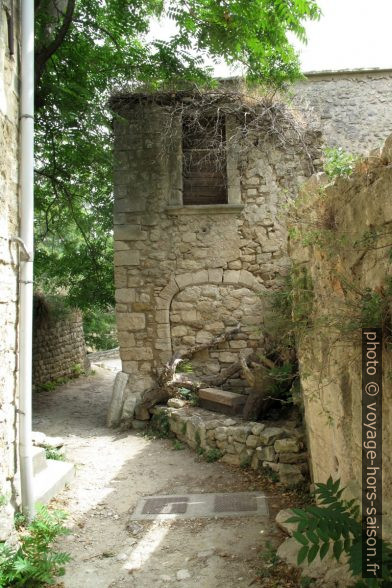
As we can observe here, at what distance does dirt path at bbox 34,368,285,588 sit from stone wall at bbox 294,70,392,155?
6.40m

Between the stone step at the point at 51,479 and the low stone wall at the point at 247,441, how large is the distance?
5.06 ft

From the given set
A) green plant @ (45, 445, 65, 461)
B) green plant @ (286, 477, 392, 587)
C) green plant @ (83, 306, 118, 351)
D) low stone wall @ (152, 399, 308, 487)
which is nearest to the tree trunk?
low stone wall @ (152, 399, 308, 487)

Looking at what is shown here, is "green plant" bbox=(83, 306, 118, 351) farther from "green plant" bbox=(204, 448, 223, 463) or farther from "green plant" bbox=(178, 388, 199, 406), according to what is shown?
"green plant" bbox=(204, 448, 223, 463)

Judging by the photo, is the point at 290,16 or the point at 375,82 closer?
the point at 290,16

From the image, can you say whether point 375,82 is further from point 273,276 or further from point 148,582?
point 148,582

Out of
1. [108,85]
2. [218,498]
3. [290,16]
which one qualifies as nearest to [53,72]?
[108,85]

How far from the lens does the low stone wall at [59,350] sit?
32.8ft

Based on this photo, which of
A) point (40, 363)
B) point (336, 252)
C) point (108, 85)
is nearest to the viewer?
point (336, 252)

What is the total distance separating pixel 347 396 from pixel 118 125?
19.9 feet

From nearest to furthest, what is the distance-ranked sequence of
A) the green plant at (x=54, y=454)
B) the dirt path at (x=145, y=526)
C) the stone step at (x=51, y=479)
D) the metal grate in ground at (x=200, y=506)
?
1. the dirt path at (x=145, y=526)
2. the metal grate in ground at (x=200, y=506)
3. the stone step at (x=51, y=479)
4. the green plant at (x=54, y=454)

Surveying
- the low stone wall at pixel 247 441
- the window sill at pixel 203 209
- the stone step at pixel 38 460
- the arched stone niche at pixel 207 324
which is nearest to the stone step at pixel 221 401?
the low stone wall at pixel 247 441

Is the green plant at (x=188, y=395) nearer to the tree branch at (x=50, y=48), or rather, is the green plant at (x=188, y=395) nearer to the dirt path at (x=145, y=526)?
the dirt path at (x=145, y=526)

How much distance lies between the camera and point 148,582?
301cm

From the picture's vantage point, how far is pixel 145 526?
381 centimetres
